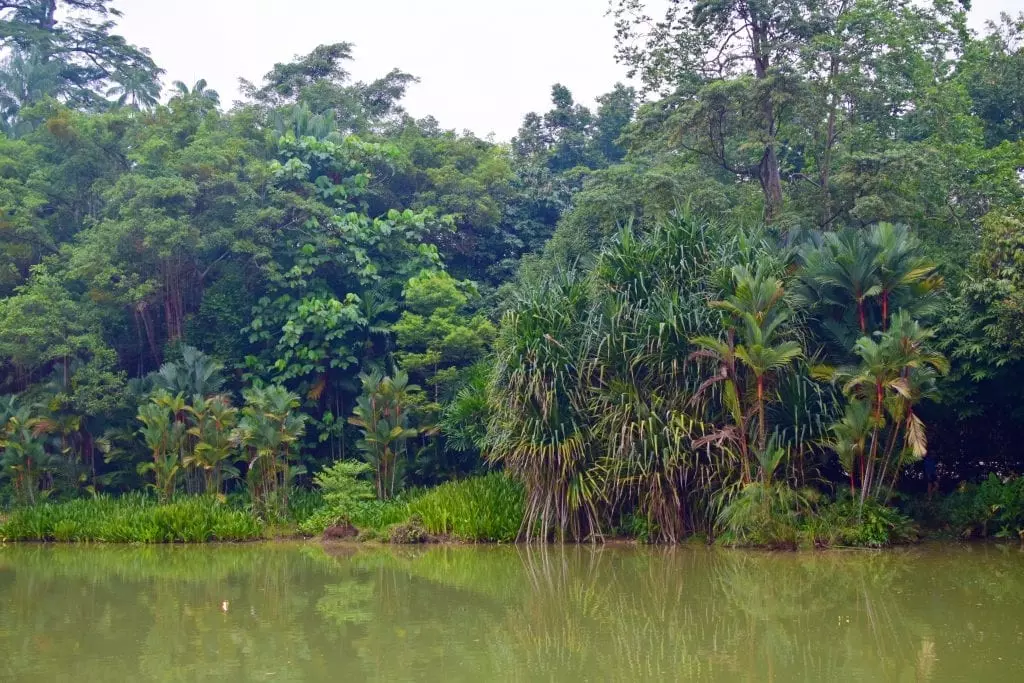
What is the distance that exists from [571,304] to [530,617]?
6461 millimetres

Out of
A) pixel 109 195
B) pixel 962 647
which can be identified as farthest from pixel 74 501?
pixel 962 647

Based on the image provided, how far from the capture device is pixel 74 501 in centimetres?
1736

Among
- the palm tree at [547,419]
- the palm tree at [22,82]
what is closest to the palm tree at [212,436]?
the palm tree at [547,419]

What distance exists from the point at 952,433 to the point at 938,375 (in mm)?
1311

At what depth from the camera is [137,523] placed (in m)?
15.8

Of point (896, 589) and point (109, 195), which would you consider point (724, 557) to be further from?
point (109, 195)

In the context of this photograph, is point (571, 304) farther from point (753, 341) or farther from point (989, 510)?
point (989, 510)

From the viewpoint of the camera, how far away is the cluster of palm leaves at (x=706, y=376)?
12.7 metres

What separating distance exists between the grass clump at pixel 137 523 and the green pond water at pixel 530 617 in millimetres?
→ 1889

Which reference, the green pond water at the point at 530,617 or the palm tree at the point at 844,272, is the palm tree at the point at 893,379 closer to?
the palm tree at the point at 844,272

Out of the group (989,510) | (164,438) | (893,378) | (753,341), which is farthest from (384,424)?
(989,510)

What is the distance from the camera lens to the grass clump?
615 inches

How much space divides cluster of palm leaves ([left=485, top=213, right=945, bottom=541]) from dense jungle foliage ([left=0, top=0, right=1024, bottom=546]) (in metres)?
0.05

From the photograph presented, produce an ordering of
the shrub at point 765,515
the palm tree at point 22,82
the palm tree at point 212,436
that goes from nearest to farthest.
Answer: the shrub at point 765,515 → the palm tree at point 212,436 → the palm tree at point 22,82
